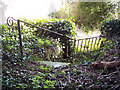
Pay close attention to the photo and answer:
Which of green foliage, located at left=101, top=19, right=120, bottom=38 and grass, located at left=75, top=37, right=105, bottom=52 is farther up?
green foliage, located at left=101, top=19, right=120, bottom=38

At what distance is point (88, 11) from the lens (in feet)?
22.4

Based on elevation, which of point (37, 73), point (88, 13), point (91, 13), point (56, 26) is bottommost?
point (37, 73)

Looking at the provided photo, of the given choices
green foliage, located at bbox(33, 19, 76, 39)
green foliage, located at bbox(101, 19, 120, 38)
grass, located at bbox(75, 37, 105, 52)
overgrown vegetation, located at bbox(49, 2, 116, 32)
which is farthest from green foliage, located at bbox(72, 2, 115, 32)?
green foliage, located at bbox(33, 19, 76, 39)

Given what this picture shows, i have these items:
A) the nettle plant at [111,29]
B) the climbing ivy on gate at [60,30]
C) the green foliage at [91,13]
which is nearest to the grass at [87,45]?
the nettle plant at [111,29]

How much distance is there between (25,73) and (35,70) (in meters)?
0.28

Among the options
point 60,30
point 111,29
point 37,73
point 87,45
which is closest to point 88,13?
point 87,45

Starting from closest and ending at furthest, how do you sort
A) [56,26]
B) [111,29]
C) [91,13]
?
[56,26]
[111,29]
[91,13]

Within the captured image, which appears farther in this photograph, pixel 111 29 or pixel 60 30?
pixel 111 29

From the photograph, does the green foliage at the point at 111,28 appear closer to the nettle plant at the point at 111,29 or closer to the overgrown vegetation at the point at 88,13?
the nettle plant at the point at 111,29

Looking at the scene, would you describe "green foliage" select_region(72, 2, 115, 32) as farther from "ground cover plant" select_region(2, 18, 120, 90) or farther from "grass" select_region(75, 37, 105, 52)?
"ground cover plant" select_region(2, 18, 120, 90)

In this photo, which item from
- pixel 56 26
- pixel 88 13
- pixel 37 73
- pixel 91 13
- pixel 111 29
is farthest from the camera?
pixel 88 13

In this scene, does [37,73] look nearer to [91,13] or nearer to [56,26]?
[56,26]

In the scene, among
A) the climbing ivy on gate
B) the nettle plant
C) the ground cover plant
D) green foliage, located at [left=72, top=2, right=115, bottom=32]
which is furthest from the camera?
green foliage, located at [left=72, top=2, right=115, bottom=32]

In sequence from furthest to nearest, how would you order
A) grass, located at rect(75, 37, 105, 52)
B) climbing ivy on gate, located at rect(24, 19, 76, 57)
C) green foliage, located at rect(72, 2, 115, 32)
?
green foliage, located at rect(72, 2, 115, 32) < grass, located at rect(75, 37, 105, 52) < climbing ivy on gate, located at rect(24, 19, 76, 57)
